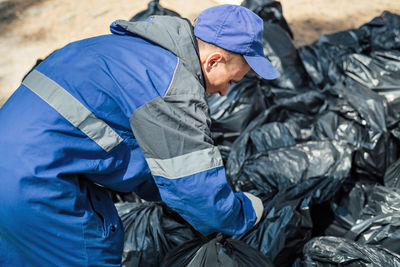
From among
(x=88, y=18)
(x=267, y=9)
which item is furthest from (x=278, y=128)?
(x=88, y=18)

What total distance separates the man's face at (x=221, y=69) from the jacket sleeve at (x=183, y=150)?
0.16m

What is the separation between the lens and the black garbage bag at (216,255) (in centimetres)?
134

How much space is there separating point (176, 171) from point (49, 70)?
1.56 ft

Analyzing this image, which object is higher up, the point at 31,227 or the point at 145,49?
the point at 145,49

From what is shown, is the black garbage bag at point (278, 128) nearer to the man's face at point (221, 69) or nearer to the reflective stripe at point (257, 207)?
the reflective stripe at point (257, 207)

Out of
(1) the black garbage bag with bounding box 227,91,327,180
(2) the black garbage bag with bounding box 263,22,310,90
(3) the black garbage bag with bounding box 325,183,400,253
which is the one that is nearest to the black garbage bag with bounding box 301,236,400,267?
(3) the black garbage bag with bounding box 325,183,400,253

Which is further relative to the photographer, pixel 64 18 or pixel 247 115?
pixel 64 18

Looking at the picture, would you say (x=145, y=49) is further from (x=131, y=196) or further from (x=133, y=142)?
(x=131, y=196)

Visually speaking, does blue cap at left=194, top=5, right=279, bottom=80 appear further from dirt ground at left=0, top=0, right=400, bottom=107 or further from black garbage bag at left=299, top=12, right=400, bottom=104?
dirt ground at left=0, top=0, right=400, bottom=107

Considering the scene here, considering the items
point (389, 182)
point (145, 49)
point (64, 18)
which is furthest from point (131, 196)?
point (64, 18)

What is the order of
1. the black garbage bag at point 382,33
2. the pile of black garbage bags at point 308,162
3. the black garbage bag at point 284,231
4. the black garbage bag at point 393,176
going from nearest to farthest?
the pile of black garbage bags at point 308,162, the black garbage bag at point 284,231, the black garbage bag at point 393,176, the black garbage bag at point 382,33

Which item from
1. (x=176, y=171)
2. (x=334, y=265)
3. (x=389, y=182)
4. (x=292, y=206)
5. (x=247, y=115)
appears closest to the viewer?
(x=176, y=171)

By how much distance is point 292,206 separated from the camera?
1678mm

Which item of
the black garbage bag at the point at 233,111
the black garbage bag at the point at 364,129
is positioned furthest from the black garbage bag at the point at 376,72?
the black garbage bag at the point at 233,111
